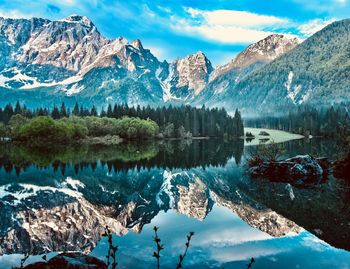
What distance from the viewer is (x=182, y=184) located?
158 feet

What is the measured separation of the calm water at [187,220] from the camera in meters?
20.2

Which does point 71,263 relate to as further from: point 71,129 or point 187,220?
point 71,129

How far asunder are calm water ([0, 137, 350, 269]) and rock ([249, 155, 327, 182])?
13.8 ft

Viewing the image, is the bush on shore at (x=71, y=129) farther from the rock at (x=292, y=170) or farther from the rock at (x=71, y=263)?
the rock at (x=71, y=263)

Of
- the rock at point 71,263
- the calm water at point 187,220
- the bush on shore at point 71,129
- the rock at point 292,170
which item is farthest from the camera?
the bush on shore at point 71,129

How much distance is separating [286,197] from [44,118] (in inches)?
5618

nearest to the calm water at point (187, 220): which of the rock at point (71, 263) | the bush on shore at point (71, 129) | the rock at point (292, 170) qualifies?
the rock at point (71, 263)

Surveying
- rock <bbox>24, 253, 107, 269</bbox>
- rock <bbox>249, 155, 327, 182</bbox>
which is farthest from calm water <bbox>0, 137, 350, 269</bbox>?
rock <bbox>249, 155, 327, 182</bbox>

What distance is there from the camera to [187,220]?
28.7 meters

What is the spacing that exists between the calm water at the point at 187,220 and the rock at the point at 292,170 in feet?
13.8

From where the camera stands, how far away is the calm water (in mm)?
20188

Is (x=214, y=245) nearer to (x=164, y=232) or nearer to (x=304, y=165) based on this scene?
(x=164, y=232)

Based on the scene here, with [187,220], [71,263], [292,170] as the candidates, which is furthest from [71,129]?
[71,263]

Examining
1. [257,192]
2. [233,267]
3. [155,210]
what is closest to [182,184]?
[257,192]
